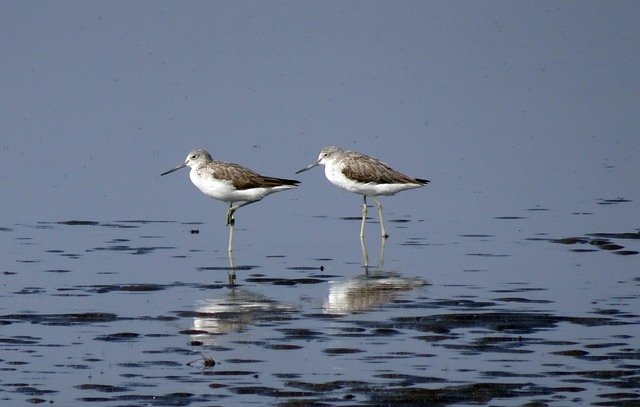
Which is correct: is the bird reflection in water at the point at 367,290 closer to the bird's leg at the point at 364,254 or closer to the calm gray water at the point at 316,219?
the calm gray water at the point at 316,219

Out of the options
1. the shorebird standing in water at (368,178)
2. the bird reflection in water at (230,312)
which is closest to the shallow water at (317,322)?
the bird reflection in water at (230,312)

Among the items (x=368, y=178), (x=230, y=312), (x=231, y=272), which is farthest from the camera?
(x=368, y=178)

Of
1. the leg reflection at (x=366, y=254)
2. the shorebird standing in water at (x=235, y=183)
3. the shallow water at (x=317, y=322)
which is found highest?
the shorebird standing in water at (x=235, y=183)

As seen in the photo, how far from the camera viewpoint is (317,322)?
17500 mm

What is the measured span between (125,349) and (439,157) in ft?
63.5

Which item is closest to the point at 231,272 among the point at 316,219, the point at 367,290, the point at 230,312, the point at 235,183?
the point at 367,290

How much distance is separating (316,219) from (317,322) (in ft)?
31.1

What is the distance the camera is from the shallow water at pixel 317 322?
14.4 meters

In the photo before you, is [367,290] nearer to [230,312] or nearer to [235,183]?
[230,312]

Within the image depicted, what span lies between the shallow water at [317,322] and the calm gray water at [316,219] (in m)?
0.05

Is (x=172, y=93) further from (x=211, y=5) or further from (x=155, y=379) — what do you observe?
(x=155, y=379)

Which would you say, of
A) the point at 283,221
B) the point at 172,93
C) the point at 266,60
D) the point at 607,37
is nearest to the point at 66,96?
the point at 172,93

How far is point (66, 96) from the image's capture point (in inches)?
1684

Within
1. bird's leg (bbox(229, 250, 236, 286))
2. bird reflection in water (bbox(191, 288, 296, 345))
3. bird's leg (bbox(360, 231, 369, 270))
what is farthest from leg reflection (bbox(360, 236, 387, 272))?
bird reflection in water (bbox(191, 288, 296, 345))
